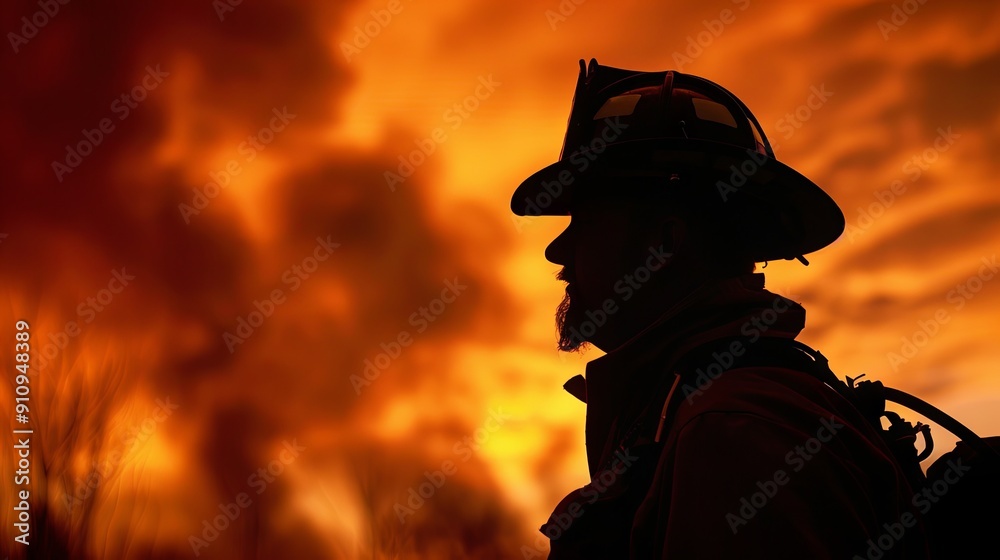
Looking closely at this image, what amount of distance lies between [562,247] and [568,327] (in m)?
0.44

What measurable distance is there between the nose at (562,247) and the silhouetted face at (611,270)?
0.22 ft

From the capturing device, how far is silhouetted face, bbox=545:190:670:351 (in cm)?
330

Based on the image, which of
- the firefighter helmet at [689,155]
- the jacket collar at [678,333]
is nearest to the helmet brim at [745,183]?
the firefighter helmet at [689,155]

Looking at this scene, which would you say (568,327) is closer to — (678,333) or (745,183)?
(678,333)

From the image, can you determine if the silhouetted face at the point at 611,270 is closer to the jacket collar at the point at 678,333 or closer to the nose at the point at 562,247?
the nose at the point at 562,247

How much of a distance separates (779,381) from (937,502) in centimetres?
78

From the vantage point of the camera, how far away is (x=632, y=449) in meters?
2.82

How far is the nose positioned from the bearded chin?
19cm

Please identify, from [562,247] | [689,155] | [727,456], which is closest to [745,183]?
[689,155]

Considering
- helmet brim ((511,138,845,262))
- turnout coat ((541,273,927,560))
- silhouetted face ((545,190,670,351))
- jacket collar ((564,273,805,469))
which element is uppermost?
helmet brim ((511,138,845,262))

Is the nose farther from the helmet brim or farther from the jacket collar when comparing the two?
the jacket collar

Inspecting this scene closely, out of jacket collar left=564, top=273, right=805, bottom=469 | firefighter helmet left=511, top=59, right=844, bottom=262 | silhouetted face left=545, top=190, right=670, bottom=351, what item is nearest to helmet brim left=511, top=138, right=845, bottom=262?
firefighter helmet left=511, top=59, right=844, bottom=262

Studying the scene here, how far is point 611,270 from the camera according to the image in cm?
337

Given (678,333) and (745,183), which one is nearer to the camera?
(678,333)
